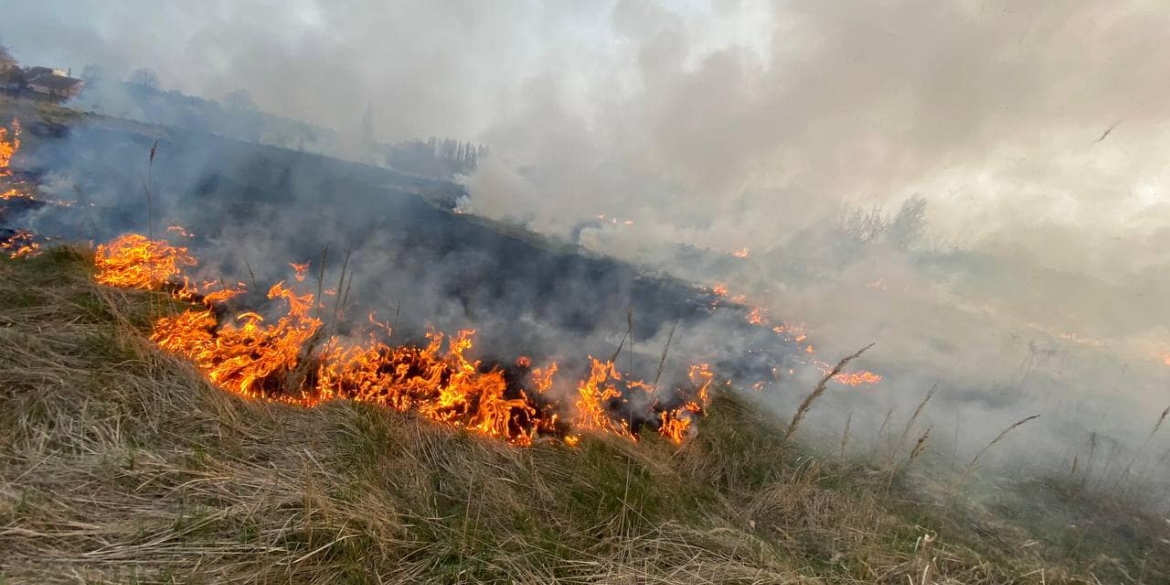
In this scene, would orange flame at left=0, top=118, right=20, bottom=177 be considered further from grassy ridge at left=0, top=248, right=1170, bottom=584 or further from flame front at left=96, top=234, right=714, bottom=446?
grassy ridge at left=0, top=248, right=1170, bottom=584

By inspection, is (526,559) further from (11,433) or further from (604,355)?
(604,355)

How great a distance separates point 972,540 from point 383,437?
547 centimetres

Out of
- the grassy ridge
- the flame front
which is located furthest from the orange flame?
the grassy ridge

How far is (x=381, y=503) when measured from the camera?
302 cm

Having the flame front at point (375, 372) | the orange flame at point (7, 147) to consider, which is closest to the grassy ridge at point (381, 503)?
the flame front at point (375, 372)

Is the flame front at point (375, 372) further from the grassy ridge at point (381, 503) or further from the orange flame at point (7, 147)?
the orange flame at point (7, 147)

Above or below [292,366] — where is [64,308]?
above

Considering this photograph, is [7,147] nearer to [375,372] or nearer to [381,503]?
[375,372]

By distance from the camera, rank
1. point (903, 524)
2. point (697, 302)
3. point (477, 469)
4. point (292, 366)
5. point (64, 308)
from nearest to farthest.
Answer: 1. point (477, 469)
2. point (903, 524)
3. point (64, 308)
4. point (292, 366)
5. point (697, 302)

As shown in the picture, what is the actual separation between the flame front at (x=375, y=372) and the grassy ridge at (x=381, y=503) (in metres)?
0.63

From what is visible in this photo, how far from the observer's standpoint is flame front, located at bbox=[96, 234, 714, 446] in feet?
17.2

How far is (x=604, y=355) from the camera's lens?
8.65 meters

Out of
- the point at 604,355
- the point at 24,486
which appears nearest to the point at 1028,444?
the point at 604,355

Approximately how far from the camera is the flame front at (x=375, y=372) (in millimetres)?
5230
